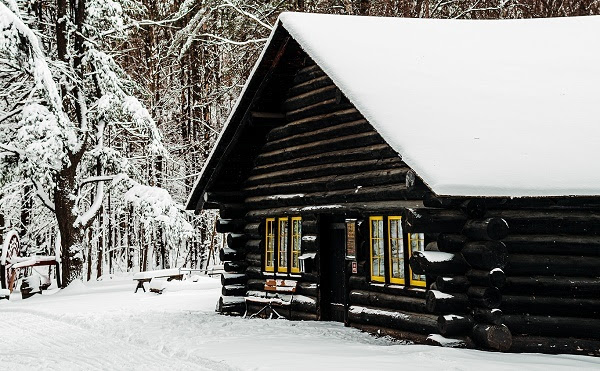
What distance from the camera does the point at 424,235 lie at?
39.0 feet

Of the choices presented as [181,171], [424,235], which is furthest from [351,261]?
[181,171]

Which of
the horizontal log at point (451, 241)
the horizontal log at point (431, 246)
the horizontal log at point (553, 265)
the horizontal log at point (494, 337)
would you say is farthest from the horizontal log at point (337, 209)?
the horizontal log at point (494, 337)

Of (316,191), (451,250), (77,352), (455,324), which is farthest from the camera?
(316,191)

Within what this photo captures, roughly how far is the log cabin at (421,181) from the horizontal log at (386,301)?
0.04 metres

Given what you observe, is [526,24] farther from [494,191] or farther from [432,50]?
[494,191]

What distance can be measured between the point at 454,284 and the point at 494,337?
1.03 meters

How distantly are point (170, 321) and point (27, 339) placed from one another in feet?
9.81

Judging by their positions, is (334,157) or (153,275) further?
(153,275)

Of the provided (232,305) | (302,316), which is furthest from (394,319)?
(232,305)

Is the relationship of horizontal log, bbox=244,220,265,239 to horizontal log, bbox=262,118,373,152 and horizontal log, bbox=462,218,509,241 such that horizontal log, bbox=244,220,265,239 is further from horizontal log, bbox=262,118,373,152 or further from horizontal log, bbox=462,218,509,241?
horizontal log, bbox=462,218,509,241

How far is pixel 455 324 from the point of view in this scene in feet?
35.6

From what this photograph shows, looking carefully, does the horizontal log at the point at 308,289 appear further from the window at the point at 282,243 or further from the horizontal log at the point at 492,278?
the horizontal log at the point at 492,278

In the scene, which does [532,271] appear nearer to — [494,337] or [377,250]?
[494,337]

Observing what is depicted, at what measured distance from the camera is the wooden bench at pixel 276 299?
628 inches
